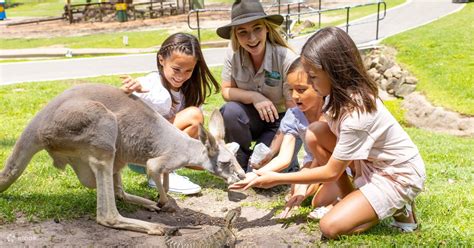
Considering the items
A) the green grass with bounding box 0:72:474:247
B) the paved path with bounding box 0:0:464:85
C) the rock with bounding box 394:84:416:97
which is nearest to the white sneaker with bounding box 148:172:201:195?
the green grass with bounding box 0:72:474:247

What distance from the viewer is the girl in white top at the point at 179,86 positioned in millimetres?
3299

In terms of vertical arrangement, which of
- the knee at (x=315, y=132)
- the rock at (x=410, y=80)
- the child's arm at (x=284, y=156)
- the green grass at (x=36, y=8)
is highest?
the knee at (x=315, y=132)

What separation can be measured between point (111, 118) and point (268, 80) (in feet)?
4.27

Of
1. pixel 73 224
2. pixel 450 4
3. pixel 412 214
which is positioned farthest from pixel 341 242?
pixel 450 4

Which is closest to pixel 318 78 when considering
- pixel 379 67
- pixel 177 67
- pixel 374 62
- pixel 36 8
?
pixel 177 67

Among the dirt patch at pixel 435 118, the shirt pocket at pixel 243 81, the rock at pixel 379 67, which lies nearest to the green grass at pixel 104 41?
the rock at pixel 379 67

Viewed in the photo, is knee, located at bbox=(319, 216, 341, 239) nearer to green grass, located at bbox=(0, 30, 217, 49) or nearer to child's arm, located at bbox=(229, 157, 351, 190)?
child's arm, located at bbox=(229, 157, 351, 190)

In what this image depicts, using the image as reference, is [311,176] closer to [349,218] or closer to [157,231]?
[349,218]

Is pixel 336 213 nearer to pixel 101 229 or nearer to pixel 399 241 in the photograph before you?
pixel 399 241

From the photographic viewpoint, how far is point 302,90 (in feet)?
9.95

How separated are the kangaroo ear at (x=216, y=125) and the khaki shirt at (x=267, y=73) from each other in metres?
0.77

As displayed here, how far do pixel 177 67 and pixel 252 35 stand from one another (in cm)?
55

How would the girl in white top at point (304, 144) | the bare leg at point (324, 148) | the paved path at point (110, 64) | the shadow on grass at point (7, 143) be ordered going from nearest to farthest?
the bare leg at point (324, 148)
the girl in white top at point (304, 144)
the shadow on grass at point (7, 143)
the paved path at point (110, 64)

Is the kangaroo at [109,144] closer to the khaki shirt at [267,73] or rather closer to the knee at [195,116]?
the knee at [195,116]
